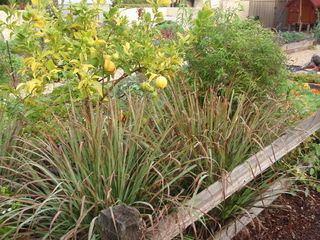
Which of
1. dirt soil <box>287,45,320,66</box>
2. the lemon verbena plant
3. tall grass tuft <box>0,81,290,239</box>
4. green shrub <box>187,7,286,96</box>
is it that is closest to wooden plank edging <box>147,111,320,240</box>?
tall grass tuft <box>0,81,290,239</box>

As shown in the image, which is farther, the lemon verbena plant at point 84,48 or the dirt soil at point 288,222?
the dirt soil at point 288,222

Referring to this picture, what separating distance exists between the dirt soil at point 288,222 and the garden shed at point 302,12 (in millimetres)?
14492

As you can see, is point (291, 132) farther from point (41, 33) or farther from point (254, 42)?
point (41, 33)

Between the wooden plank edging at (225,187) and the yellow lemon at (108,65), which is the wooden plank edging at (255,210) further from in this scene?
the yellow lemon at (108,65)

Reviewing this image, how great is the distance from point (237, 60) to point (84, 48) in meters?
1.69

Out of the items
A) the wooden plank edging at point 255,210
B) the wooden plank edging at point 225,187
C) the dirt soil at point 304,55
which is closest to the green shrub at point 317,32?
the dirt soil at point 304,55

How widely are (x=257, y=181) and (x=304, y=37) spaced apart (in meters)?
12.8

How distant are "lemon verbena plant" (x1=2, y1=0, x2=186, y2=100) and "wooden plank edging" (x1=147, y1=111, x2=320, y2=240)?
29.0 inches

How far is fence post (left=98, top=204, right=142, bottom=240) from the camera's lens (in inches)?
67.7

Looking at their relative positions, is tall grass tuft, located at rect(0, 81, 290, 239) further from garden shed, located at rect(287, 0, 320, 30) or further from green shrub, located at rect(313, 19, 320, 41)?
garden shed, located at rect(287, 0, 320, 30)

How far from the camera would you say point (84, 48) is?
8.72ft

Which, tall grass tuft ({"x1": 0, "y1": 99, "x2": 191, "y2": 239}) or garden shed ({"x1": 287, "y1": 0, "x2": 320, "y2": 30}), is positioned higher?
tall grass tuft ({"x1": 0, "y1": 99, "x2": 191, "y2": 239})

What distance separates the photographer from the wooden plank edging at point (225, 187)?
2.11 metres

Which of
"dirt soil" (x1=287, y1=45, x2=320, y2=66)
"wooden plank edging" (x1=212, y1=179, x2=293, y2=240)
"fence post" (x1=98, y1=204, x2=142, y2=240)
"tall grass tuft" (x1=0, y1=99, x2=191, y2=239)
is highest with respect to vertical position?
"fence post" (x1=98, y1=204, x2=142, y2=240)
